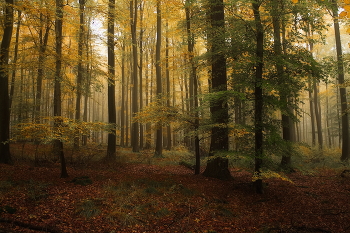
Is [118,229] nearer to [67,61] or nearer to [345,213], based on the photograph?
[345,213]

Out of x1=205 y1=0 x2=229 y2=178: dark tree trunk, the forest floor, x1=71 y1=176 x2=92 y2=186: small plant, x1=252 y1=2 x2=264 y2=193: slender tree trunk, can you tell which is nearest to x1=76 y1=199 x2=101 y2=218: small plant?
the forest floor

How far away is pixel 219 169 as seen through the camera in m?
9.47

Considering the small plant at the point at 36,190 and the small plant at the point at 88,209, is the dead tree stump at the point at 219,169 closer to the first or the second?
the small plant at the point at 88,209

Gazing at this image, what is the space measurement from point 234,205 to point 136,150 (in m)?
11.8

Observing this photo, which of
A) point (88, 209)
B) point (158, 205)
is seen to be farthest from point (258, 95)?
point (88, 209)

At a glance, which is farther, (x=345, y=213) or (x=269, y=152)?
(x=269, y=152)

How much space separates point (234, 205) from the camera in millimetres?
6867

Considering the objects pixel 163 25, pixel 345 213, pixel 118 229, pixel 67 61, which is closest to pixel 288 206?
pixel 345 213

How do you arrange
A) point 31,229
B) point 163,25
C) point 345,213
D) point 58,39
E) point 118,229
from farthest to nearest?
point 163,25, point 58,39, point 345,213, point 118,229, point 31,229

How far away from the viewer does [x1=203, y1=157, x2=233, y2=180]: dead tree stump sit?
9.36 m

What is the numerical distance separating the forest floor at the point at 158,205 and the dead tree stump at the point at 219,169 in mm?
374

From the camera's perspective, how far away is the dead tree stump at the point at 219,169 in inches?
368

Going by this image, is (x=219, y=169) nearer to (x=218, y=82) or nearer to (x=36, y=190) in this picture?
(x=218, y=82)

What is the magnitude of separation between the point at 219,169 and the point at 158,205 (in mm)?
3975
